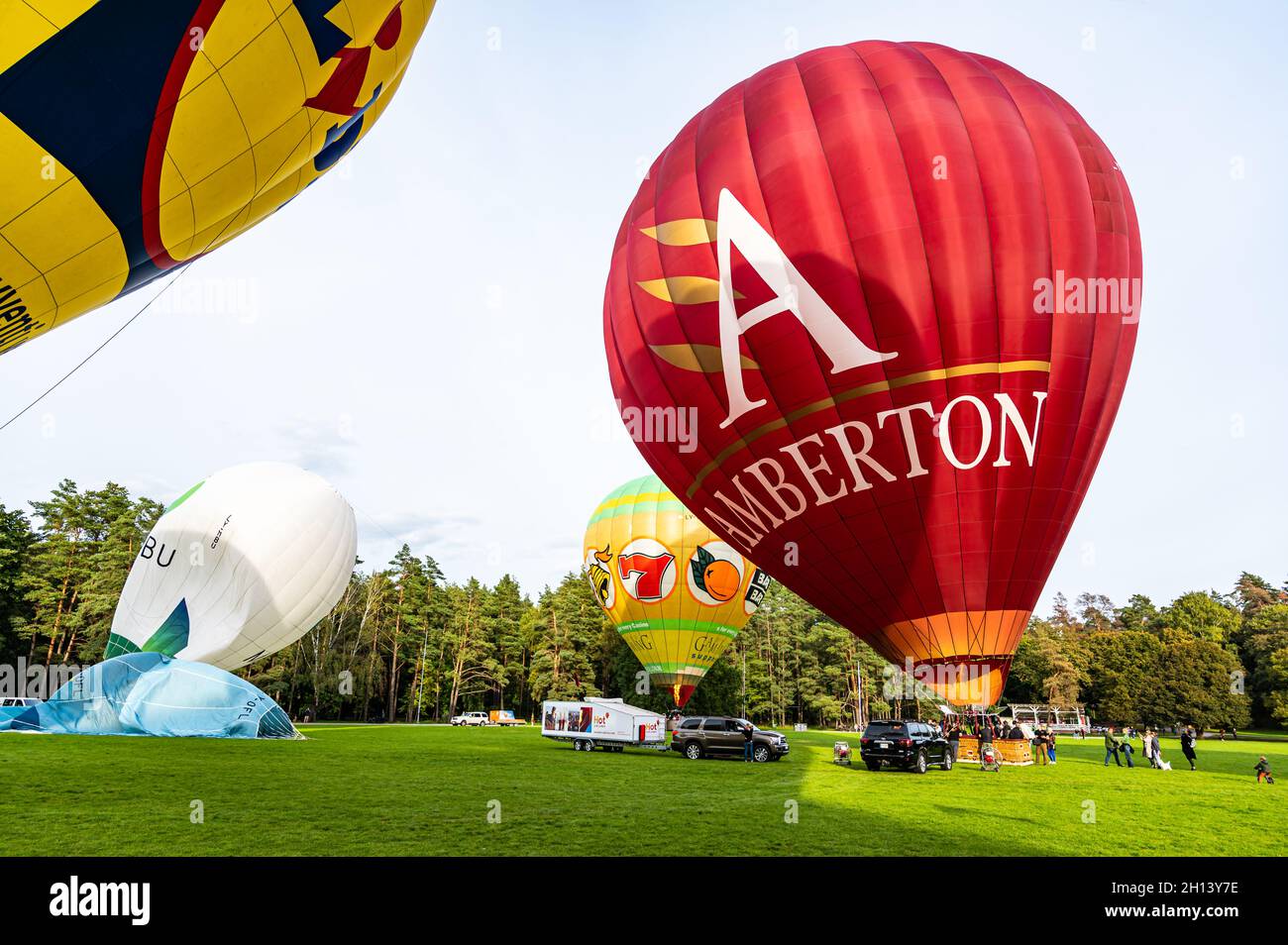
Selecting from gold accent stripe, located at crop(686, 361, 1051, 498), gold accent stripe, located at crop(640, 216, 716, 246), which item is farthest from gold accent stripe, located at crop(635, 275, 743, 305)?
gold accent stripe, located at crop(686, 361, 1051, 498)

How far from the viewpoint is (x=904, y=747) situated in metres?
18.7

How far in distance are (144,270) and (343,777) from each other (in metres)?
9.64

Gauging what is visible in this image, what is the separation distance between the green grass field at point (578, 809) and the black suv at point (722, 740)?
4467 mm

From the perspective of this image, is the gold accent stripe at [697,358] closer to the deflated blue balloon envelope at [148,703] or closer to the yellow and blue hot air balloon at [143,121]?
the yellow and blue hot air balloon at [143,121]

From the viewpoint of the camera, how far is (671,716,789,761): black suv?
72.7ft

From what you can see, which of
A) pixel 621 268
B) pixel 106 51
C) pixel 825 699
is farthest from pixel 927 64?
pixel 825 699

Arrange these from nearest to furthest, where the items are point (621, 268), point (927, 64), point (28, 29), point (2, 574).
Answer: point (28, 29) < point (927, 64) < point (621, 268) < point (2, 574)

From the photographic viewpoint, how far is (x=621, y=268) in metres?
14.8

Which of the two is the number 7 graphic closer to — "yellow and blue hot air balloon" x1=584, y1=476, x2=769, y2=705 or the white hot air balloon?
"yellow and blue hot air balloon" x1=584, y1=476, x2=769, y2=705

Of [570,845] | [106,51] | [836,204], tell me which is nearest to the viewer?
[106,51]

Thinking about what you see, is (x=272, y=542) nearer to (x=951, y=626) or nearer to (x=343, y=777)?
(x=343, y=777)

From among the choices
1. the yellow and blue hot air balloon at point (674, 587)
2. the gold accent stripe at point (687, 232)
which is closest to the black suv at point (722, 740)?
the yellow and blue hot air balloon at point (674, 587)

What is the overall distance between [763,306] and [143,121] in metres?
8.26

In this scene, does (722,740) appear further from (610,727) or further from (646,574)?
(646,574)
